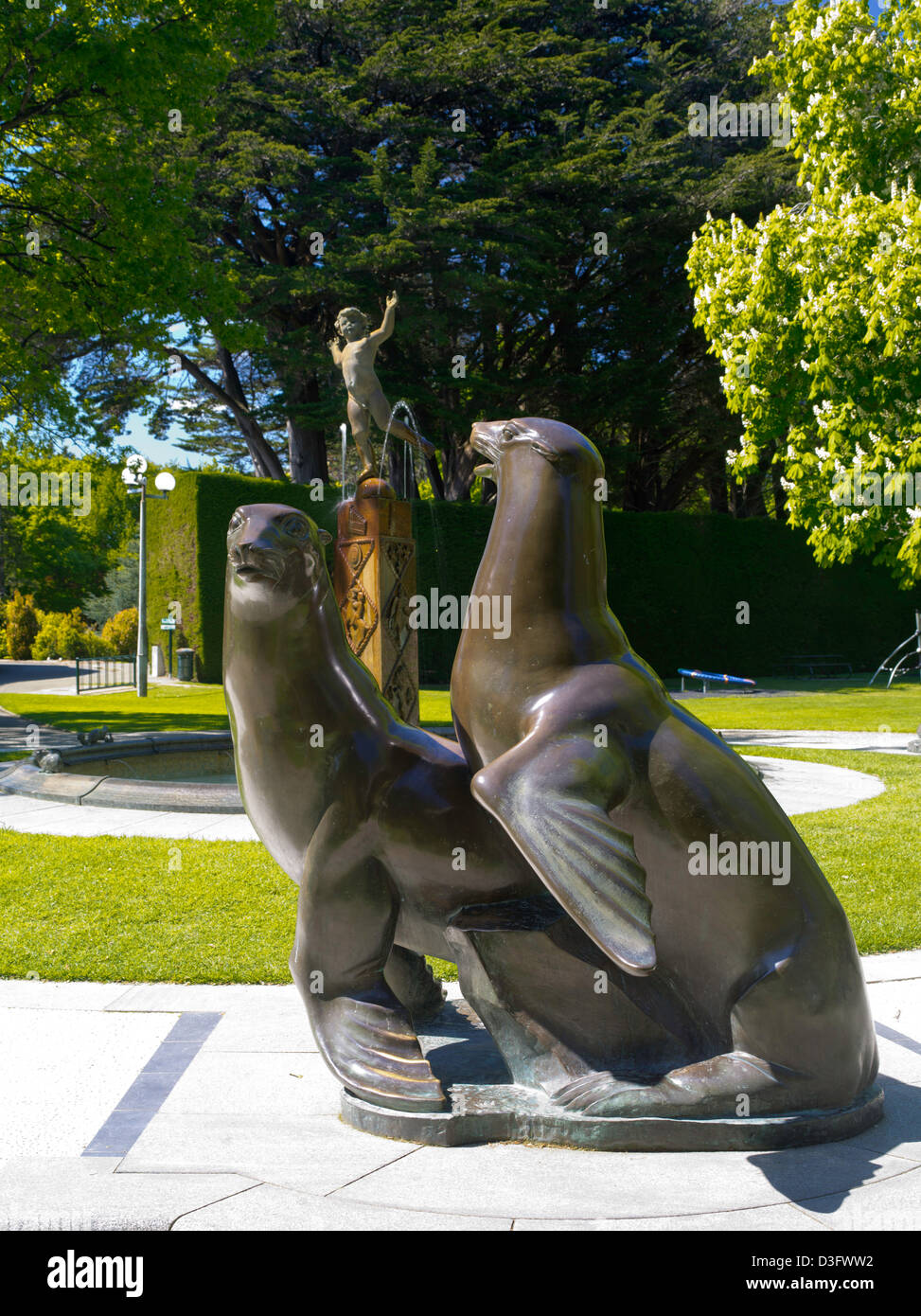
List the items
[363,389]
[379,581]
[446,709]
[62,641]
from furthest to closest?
[62,641], [446,709], [363,389], [379,581]

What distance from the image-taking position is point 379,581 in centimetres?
991

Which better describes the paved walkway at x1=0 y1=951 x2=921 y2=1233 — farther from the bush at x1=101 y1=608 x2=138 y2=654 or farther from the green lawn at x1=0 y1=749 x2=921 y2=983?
the bush at x1=101 y1=608 x2=138 y2=654

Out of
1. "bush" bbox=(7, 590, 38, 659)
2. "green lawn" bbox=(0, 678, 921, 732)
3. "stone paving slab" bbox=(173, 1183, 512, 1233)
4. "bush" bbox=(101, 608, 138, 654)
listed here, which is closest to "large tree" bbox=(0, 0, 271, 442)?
"green lawn" bbox=(0, 678, 921, 732)

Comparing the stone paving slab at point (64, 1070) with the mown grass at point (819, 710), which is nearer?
the stone paving slab at point (64, 1070)

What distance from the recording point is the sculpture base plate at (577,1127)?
2832 mm

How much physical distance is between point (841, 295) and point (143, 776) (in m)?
10.0

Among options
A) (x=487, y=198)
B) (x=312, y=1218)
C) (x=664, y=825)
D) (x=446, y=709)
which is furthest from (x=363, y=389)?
(x=487, y=198)

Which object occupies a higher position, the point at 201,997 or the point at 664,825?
the point at 664,825

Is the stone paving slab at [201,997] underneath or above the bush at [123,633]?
underneath

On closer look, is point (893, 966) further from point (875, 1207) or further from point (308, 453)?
point (308, 453)

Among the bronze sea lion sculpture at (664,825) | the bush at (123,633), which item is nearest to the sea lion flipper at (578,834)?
the bronze sea lion sculpture at (664,825)

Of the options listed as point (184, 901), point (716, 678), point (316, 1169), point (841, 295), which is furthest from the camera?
point (716, 678)

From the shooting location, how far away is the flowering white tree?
41.7 ft

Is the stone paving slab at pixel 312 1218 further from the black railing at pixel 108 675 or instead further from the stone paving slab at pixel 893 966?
the black railing at pixel 108 675
